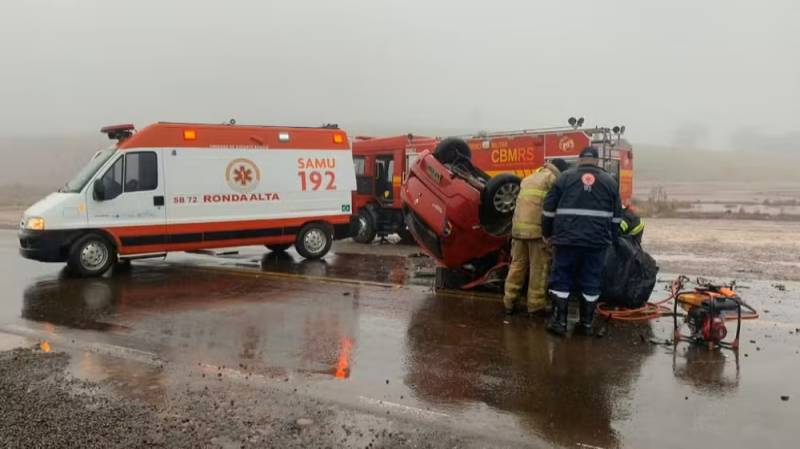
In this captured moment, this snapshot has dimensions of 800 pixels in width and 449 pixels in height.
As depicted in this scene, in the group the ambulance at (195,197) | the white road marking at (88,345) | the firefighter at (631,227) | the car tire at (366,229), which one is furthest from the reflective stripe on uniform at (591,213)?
the car tire at (366,229)

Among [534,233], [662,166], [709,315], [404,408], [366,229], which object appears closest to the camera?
[404,408]

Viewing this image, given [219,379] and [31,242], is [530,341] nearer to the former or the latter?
[219,379]

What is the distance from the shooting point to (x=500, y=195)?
7.43m

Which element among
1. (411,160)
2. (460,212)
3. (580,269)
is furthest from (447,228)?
(411,160)

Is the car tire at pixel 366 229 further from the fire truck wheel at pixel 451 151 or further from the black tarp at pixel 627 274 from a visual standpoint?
the black tarp at pixel 627 274

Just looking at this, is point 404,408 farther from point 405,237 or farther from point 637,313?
point 405,237

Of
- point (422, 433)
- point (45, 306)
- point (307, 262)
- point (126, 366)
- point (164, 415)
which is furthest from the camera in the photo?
point (307, 262)

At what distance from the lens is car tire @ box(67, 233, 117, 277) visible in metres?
9.54

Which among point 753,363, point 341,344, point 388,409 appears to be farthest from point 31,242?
point 753,363

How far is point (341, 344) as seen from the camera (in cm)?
585

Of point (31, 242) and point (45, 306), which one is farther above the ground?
point (31, 242)

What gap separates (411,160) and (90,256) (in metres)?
8.64

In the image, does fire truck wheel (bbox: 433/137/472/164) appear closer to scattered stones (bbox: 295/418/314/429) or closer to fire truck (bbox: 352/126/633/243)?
scattered stones (bbox: 295/418/314/429)

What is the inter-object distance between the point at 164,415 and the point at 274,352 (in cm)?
161
